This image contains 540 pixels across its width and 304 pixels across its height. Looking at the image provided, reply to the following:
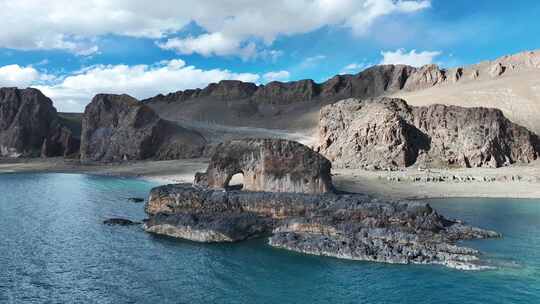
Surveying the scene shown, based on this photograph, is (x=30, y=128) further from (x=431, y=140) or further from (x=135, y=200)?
(x=431, y=140)

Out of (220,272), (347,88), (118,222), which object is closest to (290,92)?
(347,88)

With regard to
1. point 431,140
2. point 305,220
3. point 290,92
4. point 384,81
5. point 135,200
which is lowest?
point 135,200

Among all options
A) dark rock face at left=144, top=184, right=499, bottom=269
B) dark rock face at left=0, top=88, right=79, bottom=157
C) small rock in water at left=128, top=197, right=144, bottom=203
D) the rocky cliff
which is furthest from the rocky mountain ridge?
dark rock face at left=144, top=184, right=499, bottom=269

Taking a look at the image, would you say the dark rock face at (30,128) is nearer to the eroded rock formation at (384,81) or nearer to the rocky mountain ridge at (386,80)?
the eroded rock formation at (384,81)

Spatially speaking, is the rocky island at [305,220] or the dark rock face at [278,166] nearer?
the rocky island at [305,220]

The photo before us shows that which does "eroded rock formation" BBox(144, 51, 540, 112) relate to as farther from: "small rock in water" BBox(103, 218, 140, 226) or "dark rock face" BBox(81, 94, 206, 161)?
"small rock in water" BBox(103, 218, 140, 226)

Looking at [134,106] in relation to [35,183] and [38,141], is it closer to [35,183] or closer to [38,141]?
[38,141]

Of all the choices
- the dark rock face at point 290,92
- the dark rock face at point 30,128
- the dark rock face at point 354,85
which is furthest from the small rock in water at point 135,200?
the dark rock face at point 290,92
